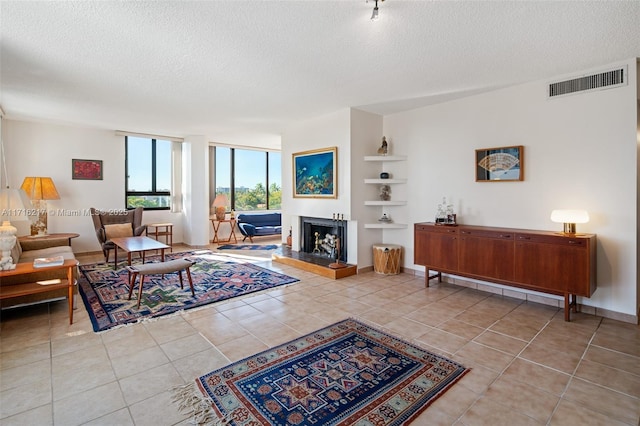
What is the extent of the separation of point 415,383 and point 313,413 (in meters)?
0.78

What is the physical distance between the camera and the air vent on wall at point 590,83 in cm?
335

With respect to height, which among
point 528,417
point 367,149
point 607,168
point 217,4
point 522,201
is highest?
point 217,4

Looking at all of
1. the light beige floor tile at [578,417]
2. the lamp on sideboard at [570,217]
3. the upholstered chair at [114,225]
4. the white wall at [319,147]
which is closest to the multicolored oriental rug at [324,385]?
the light beige floor tile at [578,417]

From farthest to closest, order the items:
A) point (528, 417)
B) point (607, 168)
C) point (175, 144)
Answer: point (175, 144), point (607, 168), point (528, 417)

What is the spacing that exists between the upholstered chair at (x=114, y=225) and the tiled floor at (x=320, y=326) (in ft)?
7.77

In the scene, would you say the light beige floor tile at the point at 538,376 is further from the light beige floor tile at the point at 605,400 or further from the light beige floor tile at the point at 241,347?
the light beige floor tile at the point at 241,347

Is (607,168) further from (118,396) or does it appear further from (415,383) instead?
(118,396)

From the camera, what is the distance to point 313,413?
198 cm

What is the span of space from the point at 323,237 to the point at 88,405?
15.1 ft

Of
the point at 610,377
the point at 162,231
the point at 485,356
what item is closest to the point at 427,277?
the point at 485,356

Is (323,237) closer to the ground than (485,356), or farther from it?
farther from it

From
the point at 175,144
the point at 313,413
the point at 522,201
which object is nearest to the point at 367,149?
the point at 522,201

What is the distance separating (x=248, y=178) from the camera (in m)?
9.52

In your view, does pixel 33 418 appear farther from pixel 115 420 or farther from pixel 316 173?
pixel 316 173
